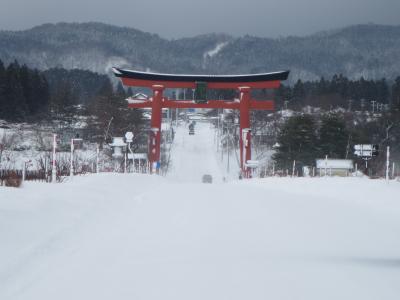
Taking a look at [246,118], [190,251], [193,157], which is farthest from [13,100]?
[190,251]

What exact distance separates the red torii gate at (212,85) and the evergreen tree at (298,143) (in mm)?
4506

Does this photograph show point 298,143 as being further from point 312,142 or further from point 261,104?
point 261,104

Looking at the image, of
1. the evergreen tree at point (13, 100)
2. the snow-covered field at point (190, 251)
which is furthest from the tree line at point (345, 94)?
the snow-covered field at point (190, 251)

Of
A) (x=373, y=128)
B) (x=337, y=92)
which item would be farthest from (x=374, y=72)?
(x=373, y=128)

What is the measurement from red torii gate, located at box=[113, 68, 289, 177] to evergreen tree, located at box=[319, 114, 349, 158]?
6.71 metres

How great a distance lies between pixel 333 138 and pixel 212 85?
39.1 feet

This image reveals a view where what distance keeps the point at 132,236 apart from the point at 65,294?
238 cm

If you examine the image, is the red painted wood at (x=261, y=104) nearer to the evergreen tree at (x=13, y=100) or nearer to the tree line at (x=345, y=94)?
the evergreen tree at (x=13, y=100)

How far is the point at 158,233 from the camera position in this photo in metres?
5.85

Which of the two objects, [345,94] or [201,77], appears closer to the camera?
[201,77]

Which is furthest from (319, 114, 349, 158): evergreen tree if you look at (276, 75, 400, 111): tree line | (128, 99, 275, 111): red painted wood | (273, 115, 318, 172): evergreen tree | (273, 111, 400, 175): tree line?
(276, 75, 400, 111): tree line

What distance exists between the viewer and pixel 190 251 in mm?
4742

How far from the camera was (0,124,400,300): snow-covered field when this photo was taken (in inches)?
136

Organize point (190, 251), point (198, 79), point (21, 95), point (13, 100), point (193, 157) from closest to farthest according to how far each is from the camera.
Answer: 1. point (190, 251)
2. point (198, 79)
3. point (13, 100)
4. point (21, 95)
5. point (193, 157)
